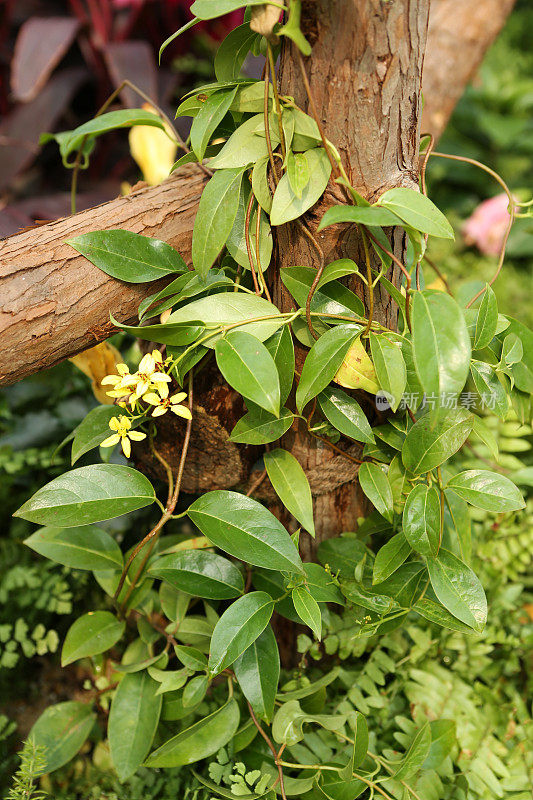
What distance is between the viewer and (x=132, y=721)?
28.4 inches

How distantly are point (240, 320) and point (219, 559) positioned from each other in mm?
276

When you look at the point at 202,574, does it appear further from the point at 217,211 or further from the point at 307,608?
the point at 217,211

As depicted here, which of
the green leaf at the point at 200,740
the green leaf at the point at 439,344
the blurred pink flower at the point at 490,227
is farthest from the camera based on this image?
the blurred pink flower at the point at 490,227

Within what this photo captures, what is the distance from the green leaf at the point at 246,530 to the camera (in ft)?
1.92

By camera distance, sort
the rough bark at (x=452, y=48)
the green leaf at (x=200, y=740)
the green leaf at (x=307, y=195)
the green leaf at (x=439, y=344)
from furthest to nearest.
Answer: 1. the rough bark at (x=452, y=48)
2. the green leaf at (x=200, y=740)
3. the green leaf at (x=307, y=195)
4. the green leaf at (x=439, y=344)

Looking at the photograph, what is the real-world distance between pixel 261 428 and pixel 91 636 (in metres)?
0.36

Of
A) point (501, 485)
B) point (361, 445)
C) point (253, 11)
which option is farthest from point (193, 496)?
point (253, 11)

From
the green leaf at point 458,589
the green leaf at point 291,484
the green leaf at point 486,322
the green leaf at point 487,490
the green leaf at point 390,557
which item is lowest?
the green leaf at point 458,589

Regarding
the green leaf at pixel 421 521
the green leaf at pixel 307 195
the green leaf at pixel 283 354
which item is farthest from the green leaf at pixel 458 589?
the green leaf at pixel 307 195

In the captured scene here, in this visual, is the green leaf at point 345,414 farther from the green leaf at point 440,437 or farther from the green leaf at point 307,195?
the green leaf at point 307,195

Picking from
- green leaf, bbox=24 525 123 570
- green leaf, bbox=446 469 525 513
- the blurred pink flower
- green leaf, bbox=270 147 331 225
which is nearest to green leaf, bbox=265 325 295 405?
green leaf, bbox=270 147 331 225

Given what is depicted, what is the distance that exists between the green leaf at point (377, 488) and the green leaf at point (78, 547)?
34cm

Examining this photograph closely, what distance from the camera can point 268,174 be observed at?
630mm

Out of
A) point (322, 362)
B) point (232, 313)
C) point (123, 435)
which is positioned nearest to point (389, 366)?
point (322, 362)
